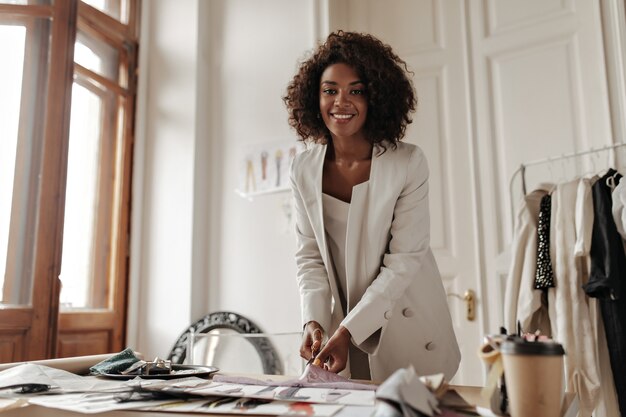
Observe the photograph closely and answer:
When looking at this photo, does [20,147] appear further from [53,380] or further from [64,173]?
[53,380]

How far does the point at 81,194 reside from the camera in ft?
9.80

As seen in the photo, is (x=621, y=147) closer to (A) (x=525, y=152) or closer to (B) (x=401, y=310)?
(A) (x=525, y=152)

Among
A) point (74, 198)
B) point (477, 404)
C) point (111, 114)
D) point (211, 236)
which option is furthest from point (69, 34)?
point (477, 404)

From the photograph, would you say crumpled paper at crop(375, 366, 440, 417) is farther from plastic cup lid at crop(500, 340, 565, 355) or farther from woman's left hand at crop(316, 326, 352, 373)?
woman's left hand at crop(316, 326, 352, 373)

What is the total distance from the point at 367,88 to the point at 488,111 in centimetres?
142

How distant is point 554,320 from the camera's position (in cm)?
201

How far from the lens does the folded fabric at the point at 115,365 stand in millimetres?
1096

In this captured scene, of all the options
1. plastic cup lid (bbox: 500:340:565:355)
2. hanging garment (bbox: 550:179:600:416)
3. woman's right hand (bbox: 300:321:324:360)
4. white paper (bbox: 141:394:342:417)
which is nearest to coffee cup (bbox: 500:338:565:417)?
plastic cup lid (bbox: 500:340:565:355)

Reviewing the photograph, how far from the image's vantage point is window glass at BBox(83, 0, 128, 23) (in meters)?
3.19

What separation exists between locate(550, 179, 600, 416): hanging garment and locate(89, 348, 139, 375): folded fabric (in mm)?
1409

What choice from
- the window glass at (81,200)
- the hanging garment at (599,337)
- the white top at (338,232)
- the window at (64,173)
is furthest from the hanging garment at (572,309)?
the window glass at (81,200)

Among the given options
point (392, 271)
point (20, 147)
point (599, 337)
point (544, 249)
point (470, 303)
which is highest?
point (20, 147)

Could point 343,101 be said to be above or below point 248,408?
above

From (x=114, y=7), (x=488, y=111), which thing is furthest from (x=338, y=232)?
(x=114, y=7)
